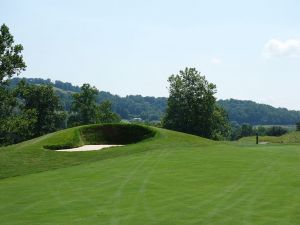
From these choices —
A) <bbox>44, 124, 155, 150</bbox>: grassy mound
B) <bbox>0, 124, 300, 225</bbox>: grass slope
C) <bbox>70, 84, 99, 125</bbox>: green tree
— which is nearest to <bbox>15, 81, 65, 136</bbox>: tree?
<bbox>70, 84, 99, 125</bbox>: green tree

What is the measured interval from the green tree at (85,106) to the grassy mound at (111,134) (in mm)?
48622

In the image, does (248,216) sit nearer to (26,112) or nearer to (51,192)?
(51,192)

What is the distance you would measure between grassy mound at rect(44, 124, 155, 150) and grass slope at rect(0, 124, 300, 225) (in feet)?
34.1

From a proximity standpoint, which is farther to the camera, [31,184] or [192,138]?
[192,138]

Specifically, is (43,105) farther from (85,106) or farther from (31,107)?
(85,106)

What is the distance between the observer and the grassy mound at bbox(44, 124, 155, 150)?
131ft

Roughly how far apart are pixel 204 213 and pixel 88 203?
4.35 meters

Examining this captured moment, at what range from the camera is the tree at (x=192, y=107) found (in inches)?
2913

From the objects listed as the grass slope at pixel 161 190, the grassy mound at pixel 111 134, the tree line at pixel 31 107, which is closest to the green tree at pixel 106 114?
the tree line at pixel 31 107

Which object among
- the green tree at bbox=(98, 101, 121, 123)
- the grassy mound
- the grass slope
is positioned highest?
the green tree at bbox=(98, 101, 121, 123)

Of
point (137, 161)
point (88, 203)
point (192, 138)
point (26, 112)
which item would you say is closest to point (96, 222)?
point (88, 203)

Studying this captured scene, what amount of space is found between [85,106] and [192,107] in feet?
84.1

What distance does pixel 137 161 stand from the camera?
2606cm

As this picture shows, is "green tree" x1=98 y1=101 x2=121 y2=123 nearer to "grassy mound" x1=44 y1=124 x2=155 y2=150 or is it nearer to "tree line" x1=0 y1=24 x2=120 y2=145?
"tree line" x1=0 y1=24 x2=120 y2=145
